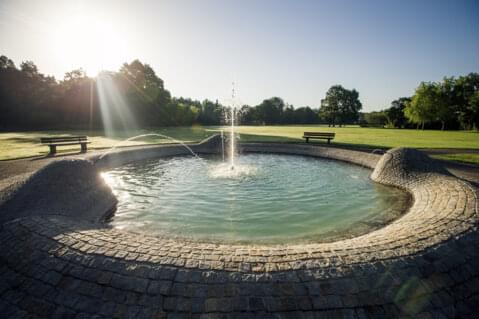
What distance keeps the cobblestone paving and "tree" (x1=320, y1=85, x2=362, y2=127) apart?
269ft

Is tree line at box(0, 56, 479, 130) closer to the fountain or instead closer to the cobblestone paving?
the fountain

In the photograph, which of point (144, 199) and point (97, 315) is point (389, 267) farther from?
point (144, 199)

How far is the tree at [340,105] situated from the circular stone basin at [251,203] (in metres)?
73.6

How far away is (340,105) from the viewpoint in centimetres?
8138

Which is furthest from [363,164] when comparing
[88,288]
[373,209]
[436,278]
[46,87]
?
[46,87]

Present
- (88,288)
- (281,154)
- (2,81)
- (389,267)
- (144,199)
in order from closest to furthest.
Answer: (88,288) → (389,267) → (144,199) → (281,154) → (2,81)

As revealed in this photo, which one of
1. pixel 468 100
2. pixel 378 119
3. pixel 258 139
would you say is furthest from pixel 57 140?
pixel 378 119

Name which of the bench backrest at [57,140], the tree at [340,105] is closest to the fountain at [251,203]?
the bench backrest at [57,140]

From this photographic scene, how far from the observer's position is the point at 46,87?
5303 centimetres

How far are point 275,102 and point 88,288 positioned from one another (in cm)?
10691

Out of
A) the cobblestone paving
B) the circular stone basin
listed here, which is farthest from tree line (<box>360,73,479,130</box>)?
the cobblestone paving

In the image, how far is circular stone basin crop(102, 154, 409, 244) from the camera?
5855mm

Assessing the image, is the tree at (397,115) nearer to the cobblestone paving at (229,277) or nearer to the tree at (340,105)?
the tree at (340,105)

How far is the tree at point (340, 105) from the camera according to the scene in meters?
80.2
